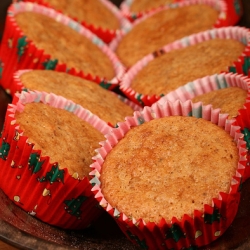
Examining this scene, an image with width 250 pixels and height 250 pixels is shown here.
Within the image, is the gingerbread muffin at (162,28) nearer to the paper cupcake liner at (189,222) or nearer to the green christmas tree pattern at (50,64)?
the green christmas tree pattern at (50,64)

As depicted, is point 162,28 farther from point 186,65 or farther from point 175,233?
point 175,233

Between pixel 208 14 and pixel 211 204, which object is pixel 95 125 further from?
pixel 208 14

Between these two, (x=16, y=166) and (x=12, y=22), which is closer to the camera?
(x=16, y=166)

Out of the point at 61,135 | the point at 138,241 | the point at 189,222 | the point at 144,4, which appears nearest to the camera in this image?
the point at 189,222

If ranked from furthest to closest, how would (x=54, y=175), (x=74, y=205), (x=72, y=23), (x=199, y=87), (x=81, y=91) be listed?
1. (x=72, y=23)
2. (x=81, y=91)
3. (x=199, y=87)
4. (x=74, y=205)
5. (x=54, y=175)

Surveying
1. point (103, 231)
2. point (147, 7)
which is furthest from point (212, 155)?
point (147, 7)

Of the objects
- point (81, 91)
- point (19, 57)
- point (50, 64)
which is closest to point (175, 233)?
point (81, 91)

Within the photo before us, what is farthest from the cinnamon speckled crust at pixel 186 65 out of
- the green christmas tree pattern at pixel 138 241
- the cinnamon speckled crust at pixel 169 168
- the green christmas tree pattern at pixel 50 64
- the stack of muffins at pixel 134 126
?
the green christmas tree pattern at pixel 138 241
